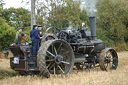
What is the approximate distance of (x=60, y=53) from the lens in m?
7.17

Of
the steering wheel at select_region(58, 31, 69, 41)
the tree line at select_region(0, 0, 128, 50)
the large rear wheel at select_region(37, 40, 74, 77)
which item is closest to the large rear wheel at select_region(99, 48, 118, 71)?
the steering wheel at select_region(58, 31, 69, 41)

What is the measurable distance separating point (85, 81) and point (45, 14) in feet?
46.0

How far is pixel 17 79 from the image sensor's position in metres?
6.35

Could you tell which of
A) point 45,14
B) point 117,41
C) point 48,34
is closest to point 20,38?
point 48,34

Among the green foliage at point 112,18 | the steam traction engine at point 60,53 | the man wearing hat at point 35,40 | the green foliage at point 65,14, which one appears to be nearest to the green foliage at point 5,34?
the green foliage at point 65,14

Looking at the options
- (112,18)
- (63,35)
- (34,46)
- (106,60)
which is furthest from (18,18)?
(34,46)

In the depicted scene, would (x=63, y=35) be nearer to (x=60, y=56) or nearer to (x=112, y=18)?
(x=60, y=56)

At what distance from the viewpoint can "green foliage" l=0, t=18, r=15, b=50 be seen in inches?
577

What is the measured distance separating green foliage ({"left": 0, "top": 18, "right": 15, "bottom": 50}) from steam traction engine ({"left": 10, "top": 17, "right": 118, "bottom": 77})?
759cm

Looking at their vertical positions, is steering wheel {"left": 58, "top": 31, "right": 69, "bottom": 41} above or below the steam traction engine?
above

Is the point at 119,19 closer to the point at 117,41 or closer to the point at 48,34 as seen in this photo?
the point at 117,41

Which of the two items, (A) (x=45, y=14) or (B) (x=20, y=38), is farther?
(A) (x=45, y=14)

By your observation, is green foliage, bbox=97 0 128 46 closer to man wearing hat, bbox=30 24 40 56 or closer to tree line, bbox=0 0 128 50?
tree line, bbox=0 0 128 50

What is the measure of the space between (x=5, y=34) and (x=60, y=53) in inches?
335
